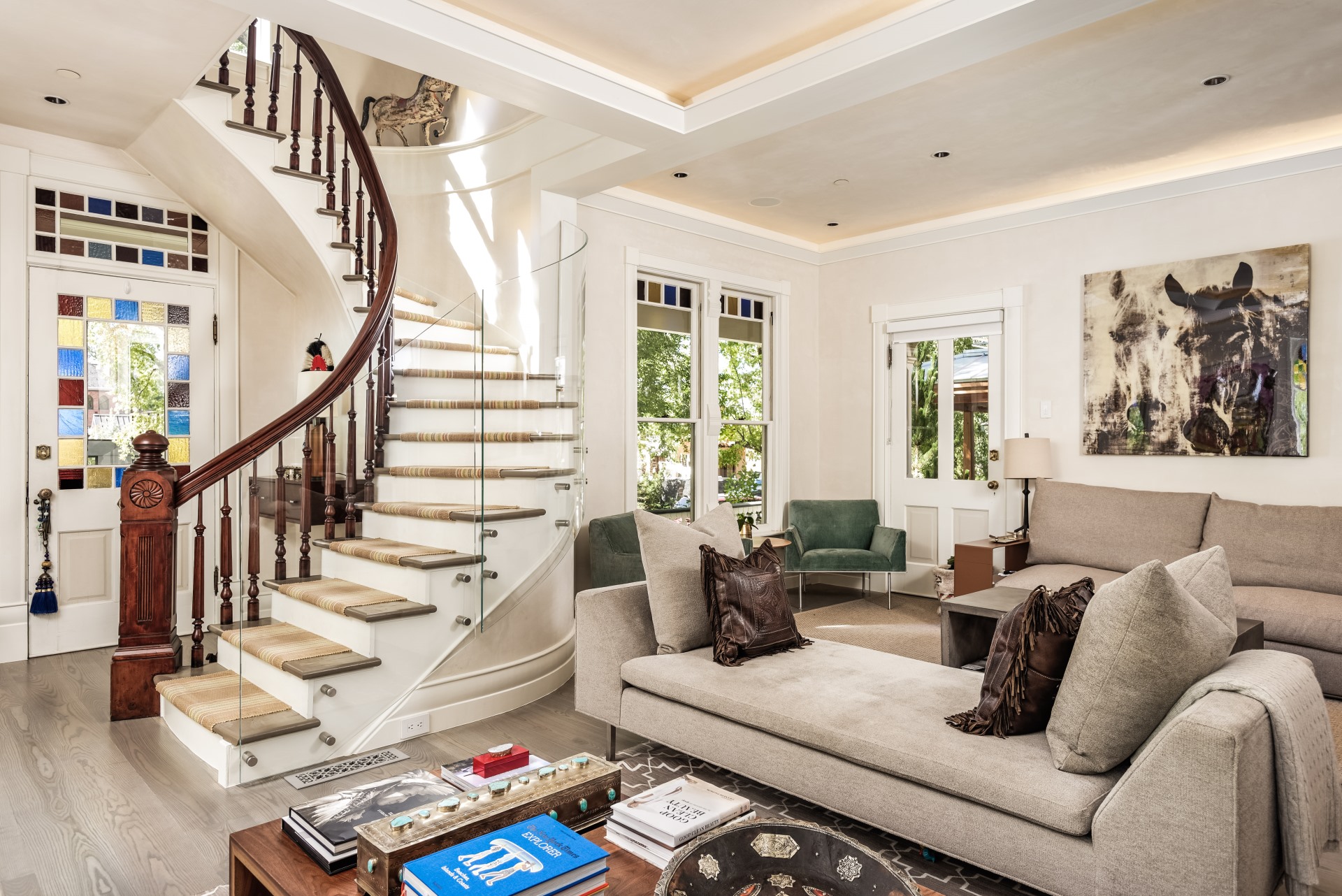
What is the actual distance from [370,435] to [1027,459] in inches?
155

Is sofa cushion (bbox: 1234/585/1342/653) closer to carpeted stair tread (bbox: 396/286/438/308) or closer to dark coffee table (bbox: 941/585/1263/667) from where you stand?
dark coffee table (bbox: 941/585/1263/667)

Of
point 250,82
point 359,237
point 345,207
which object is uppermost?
point 250,82

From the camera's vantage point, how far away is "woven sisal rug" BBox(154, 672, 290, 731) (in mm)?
2895

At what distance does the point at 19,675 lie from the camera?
404 centimetres

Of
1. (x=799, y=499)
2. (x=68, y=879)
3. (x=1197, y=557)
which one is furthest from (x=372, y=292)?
(x=1197, y=557)

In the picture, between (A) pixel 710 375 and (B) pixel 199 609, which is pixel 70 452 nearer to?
(B) pixel 199 609

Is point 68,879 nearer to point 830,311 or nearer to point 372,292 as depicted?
point 372,292

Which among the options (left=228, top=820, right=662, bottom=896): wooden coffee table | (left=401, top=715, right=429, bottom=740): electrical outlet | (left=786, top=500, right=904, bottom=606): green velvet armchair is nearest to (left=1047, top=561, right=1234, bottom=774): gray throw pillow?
(left=228, top=820, right=662, bottom=896): wooden coffee table

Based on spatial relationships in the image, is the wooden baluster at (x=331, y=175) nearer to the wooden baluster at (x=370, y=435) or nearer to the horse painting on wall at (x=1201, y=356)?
the wooden baluster at (x=370, y=435)

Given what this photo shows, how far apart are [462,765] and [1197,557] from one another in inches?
77.7

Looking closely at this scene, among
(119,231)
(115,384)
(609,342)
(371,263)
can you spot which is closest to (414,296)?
(371,263)

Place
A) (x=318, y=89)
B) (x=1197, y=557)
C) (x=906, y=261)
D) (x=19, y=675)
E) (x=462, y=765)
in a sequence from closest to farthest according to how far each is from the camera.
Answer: (x=462, y=765)
(x=1197, y=557)
(x=19, y=675)
(x=318, y=89)
(x=906, y=261)

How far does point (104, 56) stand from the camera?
11.7ft

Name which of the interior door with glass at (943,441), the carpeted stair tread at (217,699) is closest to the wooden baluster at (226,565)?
the carpeted stair tread at (217,699)
